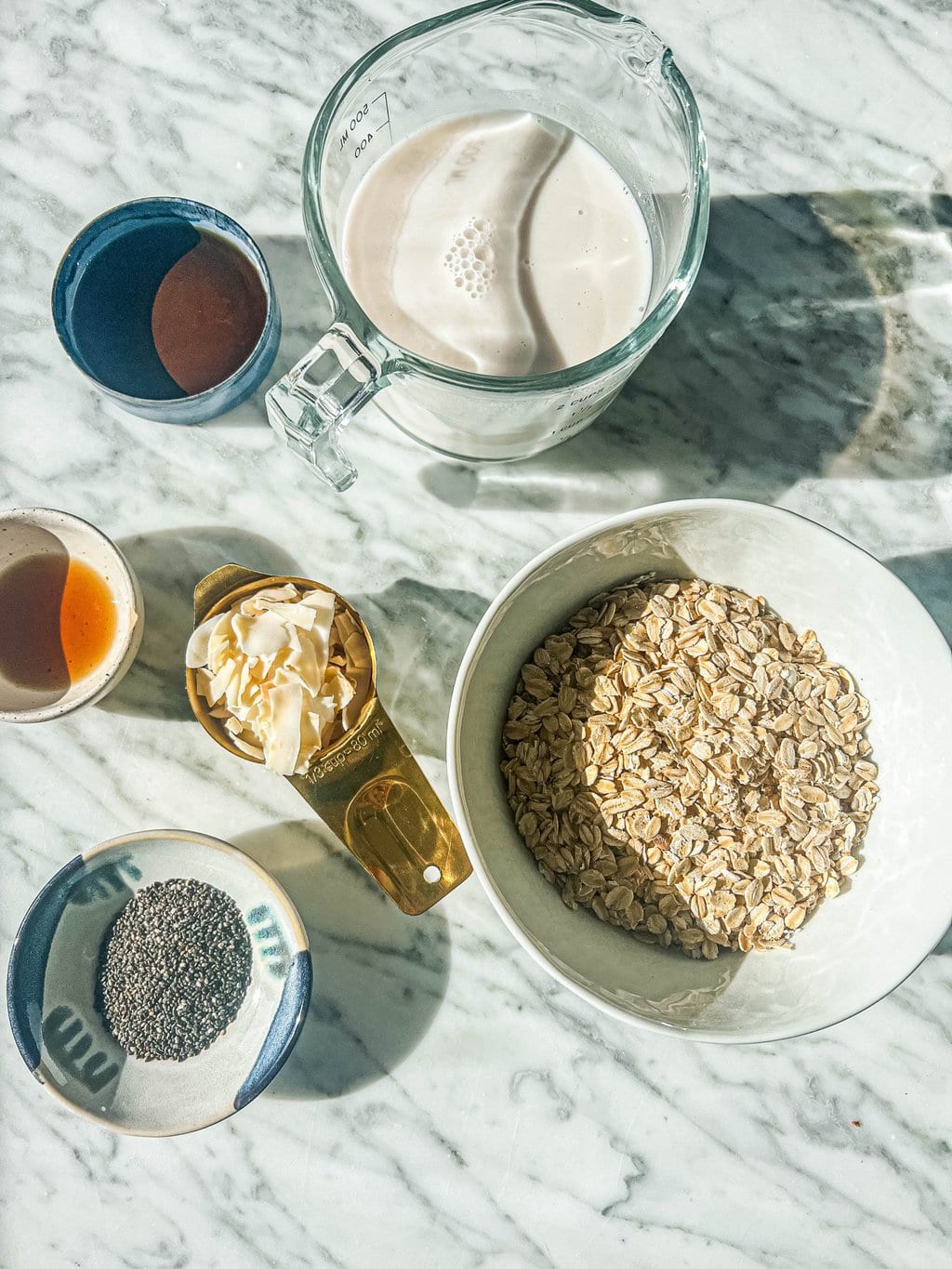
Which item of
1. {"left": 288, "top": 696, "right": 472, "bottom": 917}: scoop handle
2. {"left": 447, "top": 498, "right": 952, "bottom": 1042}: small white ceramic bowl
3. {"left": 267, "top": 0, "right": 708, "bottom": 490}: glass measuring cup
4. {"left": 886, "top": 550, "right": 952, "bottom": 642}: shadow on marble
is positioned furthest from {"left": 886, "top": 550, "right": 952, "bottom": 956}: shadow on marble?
{"left": 288, "top": 696, "right": 472, "bottom": 917}: scoop handle

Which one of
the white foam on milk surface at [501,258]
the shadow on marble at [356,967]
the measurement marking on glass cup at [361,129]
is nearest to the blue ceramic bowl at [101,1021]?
the shadow on marble at [356,967]

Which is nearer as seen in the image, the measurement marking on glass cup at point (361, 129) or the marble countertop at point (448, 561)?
the measurement marking on glass cup at point (361, 129)

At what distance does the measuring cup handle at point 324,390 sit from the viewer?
818 millimetres

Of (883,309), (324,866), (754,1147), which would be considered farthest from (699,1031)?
(883,309)

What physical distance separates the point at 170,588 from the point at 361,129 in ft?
1.54

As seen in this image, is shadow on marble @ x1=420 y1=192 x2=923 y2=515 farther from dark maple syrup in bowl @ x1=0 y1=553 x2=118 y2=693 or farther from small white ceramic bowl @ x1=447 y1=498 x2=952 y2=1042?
dark maple syrup in bowl @ x1=0 y1=553 x2=118 y2=693

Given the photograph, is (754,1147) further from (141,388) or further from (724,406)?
(141,388)

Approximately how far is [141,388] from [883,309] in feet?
2.46

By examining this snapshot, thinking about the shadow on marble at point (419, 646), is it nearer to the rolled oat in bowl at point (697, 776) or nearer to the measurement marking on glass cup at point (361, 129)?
the rolled oat in bowl at point (697, 776)

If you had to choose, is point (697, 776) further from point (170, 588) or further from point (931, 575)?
point (170, 588)

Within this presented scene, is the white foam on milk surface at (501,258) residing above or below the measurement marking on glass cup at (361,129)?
below

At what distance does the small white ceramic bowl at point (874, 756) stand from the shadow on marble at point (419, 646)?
9cm

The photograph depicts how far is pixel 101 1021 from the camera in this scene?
1.03 metres

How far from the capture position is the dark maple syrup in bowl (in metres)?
1.03
